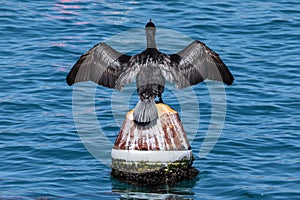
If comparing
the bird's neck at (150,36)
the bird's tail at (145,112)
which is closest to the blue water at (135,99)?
the bird's tail at (145,112)

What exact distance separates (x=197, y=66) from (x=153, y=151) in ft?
5.37

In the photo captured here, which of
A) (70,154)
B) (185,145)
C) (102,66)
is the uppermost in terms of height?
(102,66)

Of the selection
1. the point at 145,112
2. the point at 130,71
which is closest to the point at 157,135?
the point at 145,112

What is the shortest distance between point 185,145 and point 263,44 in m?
9.58

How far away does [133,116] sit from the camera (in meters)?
11.1

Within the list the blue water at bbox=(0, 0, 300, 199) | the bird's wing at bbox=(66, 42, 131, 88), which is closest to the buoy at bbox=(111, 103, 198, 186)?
the blue water at bbox=(0, 0, 300, 199)

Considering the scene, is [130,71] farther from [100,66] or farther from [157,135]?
[157,135]

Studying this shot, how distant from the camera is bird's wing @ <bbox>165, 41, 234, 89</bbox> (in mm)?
11867

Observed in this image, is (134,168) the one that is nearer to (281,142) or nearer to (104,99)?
(281,142)

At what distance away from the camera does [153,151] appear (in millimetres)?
11125

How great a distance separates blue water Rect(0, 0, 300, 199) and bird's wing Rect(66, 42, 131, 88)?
159 centimetres

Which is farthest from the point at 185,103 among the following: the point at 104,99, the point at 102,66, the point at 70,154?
the point at 102,66

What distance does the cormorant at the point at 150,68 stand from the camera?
11.4 meters

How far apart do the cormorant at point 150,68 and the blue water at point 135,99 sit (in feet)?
5.05
